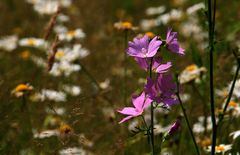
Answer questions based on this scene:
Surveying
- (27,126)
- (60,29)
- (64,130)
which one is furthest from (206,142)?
(60,29)

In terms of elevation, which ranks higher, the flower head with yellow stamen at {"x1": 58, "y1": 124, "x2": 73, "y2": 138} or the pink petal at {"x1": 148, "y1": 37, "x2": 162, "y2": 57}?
the pink petal at {"x1": 148, "y1": 37, "x2": 162, "y2": 57}

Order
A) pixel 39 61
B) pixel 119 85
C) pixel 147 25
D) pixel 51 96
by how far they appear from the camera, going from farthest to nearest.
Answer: pixel 147 25, pixel 39 61, pixel 119 85, pixel 51 96

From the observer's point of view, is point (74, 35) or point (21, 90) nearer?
point (21, 90)

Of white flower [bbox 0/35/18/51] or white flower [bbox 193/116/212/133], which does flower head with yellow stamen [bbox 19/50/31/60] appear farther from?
white flower [bbox 193/116/212/133]

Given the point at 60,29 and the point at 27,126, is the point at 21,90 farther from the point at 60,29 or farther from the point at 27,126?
the point at 60,29

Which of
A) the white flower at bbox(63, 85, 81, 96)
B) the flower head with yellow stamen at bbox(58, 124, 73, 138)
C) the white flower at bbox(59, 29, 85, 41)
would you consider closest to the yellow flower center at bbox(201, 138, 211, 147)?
the flower head with yellow stamen at bbox(58, 124, 73, 138)

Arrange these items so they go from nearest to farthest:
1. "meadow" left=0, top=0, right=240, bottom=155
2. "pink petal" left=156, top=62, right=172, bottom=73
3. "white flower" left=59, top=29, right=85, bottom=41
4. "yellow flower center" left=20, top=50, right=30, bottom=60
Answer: "pink petal" left=156, top=62, right=172, bottom=73 < "meadow" left=0, top=0, right=240, bottom=155 < "white flower" left=59, top=29, right=85, bottom=41 < "yellow flower center" left=20, top=50, right=30, bottom=60

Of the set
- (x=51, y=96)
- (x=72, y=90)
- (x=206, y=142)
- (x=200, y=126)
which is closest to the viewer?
(x=206, y=142)

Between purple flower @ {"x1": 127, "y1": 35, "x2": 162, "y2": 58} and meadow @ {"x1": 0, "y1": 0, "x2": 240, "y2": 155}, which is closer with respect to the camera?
purple flower @ {"x1": 127, "y1": 35, "x2": 162, "y2": 58}

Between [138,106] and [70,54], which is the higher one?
[138,106]
